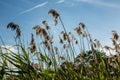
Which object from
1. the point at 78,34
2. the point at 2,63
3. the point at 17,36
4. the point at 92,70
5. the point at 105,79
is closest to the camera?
the point at 2,63

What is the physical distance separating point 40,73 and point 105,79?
802 millimetres

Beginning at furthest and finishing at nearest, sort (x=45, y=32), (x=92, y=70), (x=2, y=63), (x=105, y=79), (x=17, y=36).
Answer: (x=45, y=32), (x=17, y=36), (x=92, y=70), (x=105, y=79), (x=2, y=63)

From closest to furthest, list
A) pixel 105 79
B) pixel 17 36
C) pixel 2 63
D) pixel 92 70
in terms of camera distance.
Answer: pixel 2 63 < pixel 105 79 < pixel 92 70 < pixel 17 36

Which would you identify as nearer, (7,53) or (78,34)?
(7,53)

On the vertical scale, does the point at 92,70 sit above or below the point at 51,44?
below

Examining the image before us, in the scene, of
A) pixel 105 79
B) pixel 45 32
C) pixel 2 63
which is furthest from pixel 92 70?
pixel 2 63

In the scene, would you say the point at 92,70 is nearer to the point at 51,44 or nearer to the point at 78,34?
the point at 51,44

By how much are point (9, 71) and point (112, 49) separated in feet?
6.20

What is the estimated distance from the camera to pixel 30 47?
149 inches

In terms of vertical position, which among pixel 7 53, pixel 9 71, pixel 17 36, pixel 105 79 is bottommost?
pixel 105 79

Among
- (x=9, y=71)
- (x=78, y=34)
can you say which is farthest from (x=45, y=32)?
(x=9, y=71)

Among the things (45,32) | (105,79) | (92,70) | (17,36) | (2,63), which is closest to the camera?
(2,63)

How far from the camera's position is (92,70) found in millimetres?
3592

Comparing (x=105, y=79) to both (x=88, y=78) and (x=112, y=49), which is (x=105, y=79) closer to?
(x=88, y=78)
